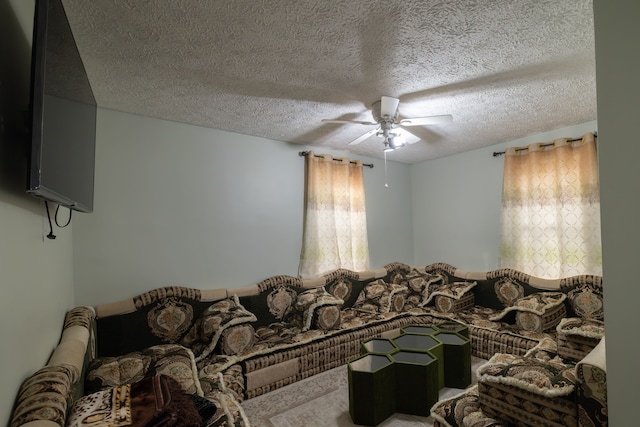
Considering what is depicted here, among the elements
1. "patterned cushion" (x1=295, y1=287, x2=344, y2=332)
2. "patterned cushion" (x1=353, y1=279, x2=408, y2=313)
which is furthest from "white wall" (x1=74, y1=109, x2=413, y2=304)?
"patterned cushion" (x1=353, y1=279, x2=408, y2=313)

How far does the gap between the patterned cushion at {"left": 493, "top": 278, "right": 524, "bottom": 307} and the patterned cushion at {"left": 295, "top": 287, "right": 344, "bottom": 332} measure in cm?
198

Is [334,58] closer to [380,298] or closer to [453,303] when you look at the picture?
[380,298]

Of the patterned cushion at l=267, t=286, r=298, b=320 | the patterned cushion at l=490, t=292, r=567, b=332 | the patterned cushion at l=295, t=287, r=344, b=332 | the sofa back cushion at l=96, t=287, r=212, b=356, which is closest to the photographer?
the sofa back cushion at l=96, t=287, r=212, b=356

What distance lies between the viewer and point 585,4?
140 cm

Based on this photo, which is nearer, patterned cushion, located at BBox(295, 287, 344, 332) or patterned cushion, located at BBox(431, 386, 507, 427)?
patterned cushion, located at BBox(431, 386, 507, 427)

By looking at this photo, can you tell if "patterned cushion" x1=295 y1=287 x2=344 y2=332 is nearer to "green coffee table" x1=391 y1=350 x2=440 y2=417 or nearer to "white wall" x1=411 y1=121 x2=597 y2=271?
"green coffee table" x1=391 y1=350 x2=440 y2=417

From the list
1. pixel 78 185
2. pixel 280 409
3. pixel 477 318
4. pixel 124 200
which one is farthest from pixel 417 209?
pixel 78 185

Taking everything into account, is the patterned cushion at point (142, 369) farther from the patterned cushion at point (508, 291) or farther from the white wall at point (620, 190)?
the patterned cushion at point (508, 291)

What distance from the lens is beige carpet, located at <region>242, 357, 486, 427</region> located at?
2.10 metres

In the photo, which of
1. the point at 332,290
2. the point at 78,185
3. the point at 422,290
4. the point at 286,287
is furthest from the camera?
the point at 422,290

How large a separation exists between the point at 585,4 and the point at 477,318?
2.94 m

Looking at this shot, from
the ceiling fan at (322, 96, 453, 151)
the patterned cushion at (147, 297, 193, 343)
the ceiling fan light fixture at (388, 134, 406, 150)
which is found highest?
the ceiling fan at (322, 96, 453, 151)

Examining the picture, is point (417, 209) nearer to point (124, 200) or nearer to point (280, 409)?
point (280, 409)

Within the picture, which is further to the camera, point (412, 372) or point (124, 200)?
point (124, 200)
